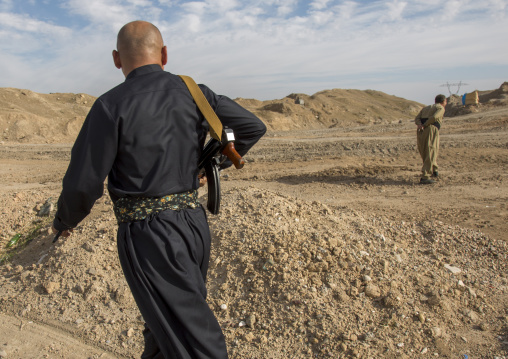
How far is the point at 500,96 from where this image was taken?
24781mm

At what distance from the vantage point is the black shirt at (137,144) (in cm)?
173

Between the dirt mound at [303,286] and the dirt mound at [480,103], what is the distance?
20.2 m

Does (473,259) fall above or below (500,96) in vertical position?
below

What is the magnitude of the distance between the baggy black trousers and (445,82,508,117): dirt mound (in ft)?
75.6

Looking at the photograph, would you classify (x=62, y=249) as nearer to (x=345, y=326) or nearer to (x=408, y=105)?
(x=345, y=326)

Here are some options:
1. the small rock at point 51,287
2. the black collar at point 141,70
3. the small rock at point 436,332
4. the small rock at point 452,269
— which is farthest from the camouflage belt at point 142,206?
the small rock at point 452,269

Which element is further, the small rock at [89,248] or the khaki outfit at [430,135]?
the khaki outfit at [430,135]

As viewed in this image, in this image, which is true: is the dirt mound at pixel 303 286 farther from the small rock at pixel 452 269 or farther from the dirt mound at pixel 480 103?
the dirt mound at pixel 480 103

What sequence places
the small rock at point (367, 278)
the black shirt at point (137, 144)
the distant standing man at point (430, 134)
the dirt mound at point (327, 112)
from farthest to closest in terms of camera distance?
1. the dirt mound at point (327, 112)
2. the distant standing man at point (430, 134)
3. the small rock at point (367, 278)
4. the black shirt at point (137, 144)

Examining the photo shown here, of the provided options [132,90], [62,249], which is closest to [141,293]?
[132,90]

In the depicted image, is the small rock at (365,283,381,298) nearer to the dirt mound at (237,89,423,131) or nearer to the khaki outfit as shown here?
the khaki outfit

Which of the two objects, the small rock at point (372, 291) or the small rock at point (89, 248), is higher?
the small rock at point (89, 248)

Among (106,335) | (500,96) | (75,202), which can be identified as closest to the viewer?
(75,202)

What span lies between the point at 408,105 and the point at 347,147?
88.2ft
